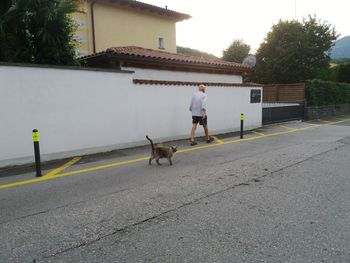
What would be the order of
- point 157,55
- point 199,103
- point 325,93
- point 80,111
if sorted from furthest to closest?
1. point 325,93
2. point 157,55
3. point 199,103
4. point 80,111

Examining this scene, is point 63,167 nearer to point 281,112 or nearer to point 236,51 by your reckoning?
point 281,112

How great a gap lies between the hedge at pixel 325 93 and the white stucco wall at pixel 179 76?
5.21 metres

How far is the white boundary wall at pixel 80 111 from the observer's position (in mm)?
6629

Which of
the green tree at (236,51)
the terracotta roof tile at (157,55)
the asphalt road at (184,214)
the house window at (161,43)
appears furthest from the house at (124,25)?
the green tree at (236,51)

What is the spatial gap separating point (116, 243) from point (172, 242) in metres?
0.60

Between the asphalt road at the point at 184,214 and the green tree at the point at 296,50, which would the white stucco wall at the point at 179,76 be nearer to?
the asphalt road at the point at 184,214

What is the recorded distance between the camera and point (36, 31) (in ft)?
26.4

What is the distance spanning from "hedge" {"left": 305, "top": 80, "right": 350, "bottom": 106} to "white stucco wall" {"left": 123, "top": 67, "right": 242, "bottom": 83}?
17.1 feet

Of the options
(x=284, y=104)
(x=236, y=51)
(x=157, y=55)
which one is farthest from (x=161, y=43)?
(x=236, y=51)

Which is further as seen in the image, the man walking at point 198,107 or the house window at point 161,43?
the house window at point 161,43

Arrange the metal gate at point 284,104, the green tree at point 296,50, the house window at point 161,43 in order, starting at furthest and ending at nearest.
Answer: the green tree at point 296,50, the house window at point 161,43, the metal gate at point 284,104

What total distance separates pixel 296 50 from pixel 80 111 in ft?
78.6

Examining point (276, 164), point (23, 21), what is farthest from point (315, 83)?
point (23, 21)

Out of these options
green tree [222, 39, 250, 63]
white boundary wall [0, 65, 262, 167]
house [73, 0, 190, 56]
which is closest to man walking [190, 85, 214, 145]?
white boundary wall [0, 65, 262, 167]
